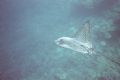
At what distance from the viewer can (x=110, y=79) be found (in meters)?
1.85

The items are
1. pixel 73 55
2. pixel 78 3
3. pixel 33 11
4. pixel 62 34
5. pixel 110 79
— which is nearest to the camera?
pixel 110 79

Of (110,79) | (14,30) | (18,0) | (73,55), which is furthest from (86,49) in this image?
(18,0)

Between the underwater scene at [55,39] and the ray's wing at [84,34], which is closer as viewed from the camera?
the underwater scene at [55,39]

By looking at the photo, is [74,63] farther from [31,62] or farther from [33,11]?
[33,11]

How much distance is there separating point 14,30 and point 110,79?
5.29 feet

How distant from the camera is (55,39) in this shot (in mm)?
2443

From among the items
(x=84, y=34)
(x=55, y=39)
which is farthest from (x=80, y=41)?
(x=55, y=39)

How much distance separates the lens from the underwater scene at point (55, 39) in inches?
78.2

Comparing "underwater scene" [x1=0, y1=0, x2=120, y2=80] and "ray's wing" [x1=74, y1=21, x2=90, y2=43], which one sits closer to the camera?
"underwater scene" [x1=0, y1=0, x2=120, y2=80]

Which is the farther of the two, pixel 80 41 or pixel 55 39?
pixel 55 39

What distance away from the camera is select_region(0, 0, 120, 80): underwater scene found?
1.99 metres

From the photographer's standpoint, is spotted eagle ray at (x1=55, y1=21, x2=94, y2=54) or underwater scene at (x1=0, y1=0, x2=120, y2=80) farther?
spotted eagle ray at (x1=55, y1=21, x2=94, y2=54)

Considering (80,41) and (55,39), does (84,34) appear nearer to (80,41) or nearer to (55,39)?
(80,41)

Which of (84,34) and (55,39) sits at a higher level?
(84,34)
